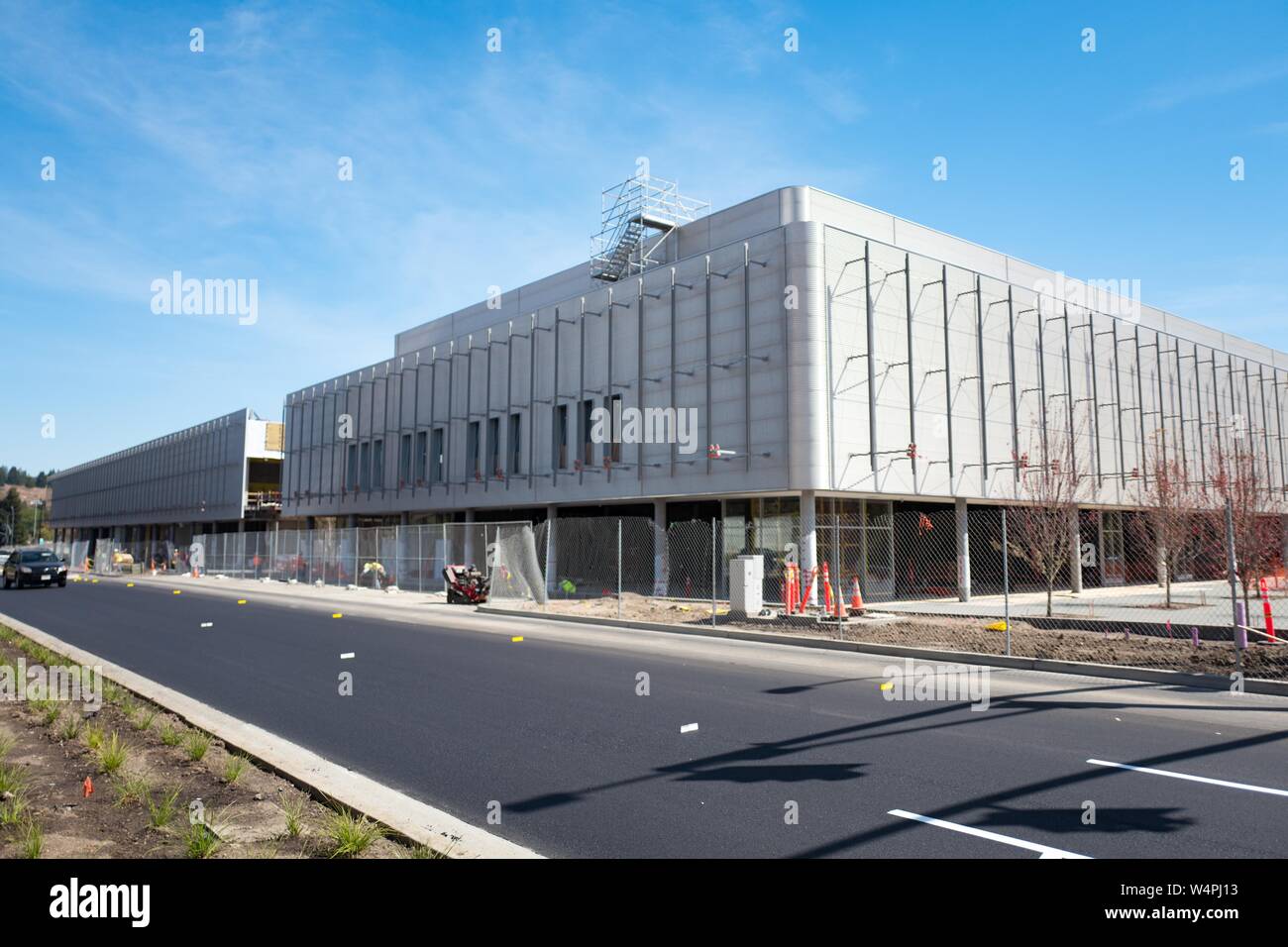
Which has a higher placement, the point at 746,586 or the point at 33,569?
the point at 33,569

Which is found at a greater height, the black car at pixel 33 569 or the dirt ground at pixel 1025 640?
the black car at pixel 33 569

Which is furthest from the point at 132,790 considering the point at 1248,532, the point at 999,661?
the point at 1248,532

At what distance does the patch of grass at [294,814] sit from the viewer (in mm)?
5051

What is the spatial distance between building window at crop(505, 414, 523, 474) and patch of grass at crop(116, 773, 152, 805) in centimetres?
3099

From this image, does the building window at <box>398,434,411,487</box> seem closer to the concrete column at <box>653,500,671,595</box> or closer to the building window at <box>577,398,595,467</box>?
the building window at <box>577,398,595,467</box>

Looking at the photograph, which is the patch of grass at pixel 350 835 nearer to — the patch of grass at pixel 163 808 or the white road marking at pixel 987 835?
the patch of grass at pixel 163 808

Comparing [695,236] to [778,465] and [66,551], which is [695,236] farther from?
[66,551]

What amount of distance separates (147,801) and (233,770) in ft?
2.30

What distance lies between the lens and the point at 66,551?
7494 cm

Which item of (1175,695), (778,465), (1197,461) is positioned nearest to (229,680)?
(1175,695)

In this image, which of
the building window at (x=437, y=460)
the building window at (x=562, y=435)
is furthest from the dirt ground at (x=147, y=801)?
the building window at (x=437, y=460)

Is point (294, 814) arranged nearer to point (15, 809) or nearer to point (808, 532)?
point (15, 809)

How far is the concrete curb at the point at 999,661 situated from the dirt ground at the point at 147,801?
10.4 meters

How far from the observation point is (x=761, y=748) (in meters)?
7.71
